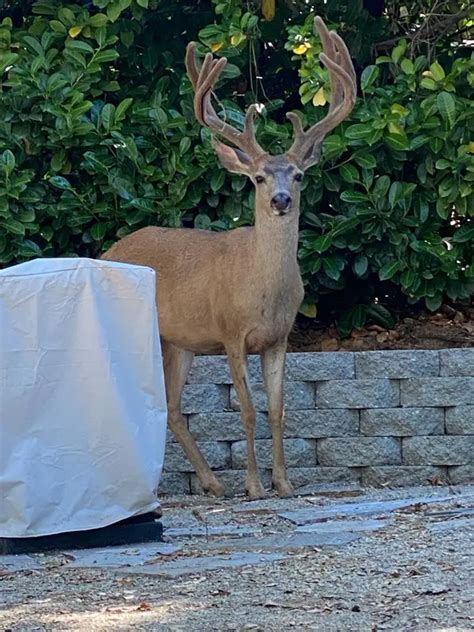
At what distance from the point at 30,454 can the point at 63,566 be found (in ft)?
1.74

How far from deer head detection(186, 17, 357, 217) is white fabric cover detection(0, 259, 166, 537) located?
8.00ft

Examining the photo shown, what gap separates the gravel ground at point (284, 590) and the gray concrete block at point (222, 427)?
2.35 m

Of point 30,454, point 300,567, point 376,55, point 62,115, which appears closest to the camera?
point 300,567

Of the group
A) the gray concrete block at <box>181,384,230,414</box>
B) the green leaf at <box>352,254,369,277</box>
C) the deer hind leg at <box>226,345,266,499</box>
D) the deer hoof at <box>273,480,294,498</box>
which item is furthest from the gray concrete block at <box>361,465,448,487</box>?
the green leaf at <box>352,254,369,277</box>

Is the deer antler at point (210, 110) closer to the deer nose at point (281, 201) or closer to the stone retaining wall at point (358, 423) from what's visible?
the deer nose at point (281, 201)

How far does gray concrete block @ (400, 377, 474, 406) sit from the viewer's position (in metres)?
9.48

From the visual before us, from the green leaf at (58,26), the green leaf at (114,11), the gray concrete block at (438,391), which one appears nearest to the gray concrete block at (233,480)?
the gray concrete block at (438,391)

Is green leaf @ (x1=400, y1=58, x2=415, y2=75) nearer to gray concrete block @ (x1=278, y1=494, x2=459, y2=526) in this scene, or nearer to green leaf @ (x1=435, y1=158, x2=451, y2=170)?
green leaf @ (x1=435, y1=158, x2=451, y2=170)

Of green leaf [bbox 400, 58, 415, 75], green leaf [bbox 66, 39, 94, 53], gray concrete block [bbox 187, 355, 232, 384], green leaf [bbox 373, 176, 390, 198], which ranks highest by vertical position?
green leaf [bbox 66, 39, 94, 53]

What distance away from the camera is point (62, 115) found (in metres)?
9.97

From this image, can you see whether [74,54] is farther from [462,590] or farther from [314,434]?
[462,590]

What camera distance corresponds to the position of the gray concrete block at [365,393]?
9.54 metres

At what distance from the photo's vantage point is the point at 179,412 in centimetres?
960

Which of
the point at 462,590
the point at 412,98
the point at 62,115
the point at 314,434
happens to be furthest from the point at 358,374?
the point at 462,590
